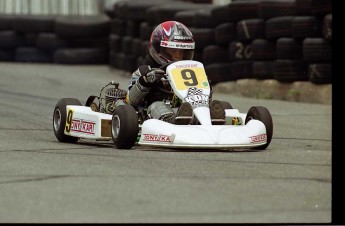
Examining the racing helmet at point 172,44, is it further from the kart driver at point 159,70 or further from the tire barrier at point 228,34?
the tire barrier at point 228,34

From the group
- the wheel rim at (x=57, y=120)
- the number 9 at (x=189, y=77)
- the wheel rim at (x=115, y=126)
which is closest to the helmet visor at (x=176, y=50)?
the number 9 at (x=189, y=77)

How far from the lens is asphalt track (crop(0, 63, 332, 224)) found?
5.66 m

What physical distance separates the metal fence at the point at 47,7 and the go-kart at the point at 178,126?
13.3m

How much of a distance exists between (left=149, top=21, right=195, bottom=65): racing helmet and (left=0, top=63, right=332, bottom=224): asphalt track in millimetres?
883

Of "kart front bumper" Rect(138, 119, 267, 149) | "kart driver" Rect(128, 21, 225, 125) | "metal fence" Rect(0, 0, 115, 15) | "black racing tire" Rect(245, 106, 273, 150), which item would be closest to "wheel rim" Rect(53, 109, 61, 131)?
"kart driver" Rect(128, 21, 225, 125)

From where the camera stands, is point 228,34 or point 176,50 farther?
point 228,34

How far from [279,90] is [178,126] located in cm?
607

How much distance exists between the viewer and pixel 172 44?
359 inches

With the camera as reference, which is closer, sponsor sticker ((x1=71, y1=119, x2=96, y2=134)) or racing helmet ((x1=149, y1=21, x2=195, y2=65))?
sponsor sticker ((x1=71, y1=119, x2=96, y2=134))

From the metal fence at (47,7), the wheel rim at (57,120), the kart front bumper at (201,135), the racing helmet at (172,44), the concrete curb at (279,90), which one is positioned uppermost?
the racing helmet at (172,44)

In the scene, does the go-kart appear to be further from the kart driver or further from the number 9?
the kart driver

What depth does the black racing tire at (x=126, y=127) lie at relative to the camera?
822 cm

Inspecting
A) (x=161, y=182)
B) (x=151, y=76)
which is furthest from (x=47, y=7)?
(x=161, y=182)

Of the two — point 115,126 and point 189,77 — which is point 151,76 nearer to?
point 189,77
